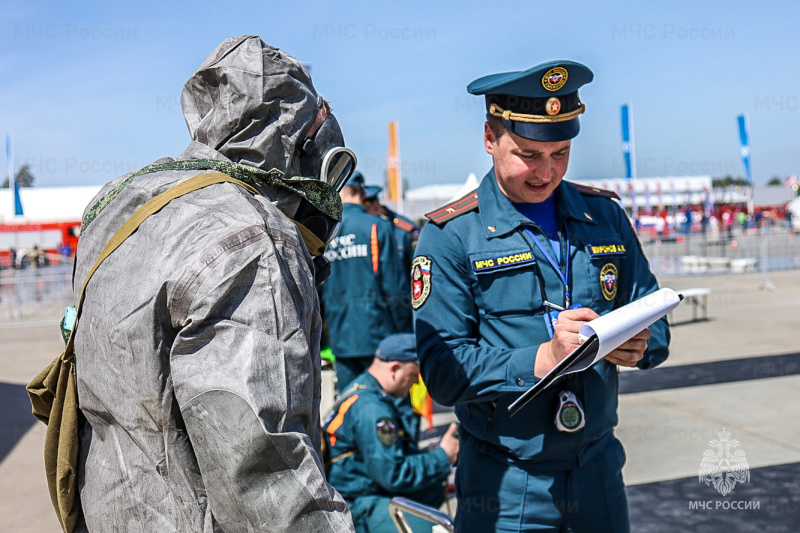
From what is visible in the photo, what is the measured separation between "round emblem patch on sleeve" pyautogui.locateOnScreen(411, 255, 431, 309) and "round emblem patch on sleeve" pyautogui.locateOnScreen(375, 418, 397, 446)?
106cm

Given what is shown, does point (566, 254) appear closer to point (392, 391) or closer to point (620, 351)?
point (620, 351)

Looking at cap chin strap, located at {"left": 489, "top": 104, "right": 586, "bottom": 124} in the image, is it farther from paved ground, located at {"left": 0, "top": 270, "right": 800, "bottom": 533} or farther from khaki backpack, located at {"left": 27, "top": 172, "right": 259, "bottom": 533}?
paved ground, located at {"left": 0, "top": 270, "right": 800, "bottom": 533}

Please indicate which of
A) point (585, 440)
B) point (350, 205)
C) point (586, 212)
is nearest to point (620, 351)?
point (585, 440)

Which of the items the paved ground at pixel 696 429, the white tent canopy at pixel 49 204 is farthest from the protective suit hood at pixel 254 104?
the white tent canopy at pixel 49 204

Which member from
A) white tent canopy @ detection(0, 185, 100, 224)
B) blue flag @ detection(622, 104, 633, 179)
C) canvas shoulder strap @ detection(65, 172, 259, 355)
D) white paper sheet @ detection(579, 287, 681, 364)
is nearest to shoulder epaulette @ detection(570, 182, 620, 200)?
white paper sheet @ detection(579, 287, 681, 364)

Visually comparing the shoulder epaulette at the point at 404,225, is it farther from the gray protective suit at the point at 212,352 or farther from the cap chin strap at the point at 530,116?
the gray protective suit at the point at 212,352

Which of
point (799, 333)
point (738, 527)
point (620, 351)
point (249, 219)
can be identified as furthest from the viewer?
point (799, 333)

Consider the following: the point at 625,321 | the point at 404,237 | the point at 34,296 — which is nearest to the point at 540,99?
the point at 625,321

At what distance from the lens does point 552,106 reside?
7.82 ft

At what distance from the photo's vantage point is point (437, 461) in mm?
3449

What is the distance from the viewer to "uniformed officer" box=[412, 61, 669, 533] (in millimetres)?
2209

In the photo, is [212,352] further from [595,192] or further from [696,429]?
[696,429]

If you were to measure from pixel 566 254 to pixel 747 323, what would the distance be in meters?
9.02

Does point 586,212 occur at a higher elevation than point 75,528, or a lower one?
higher
